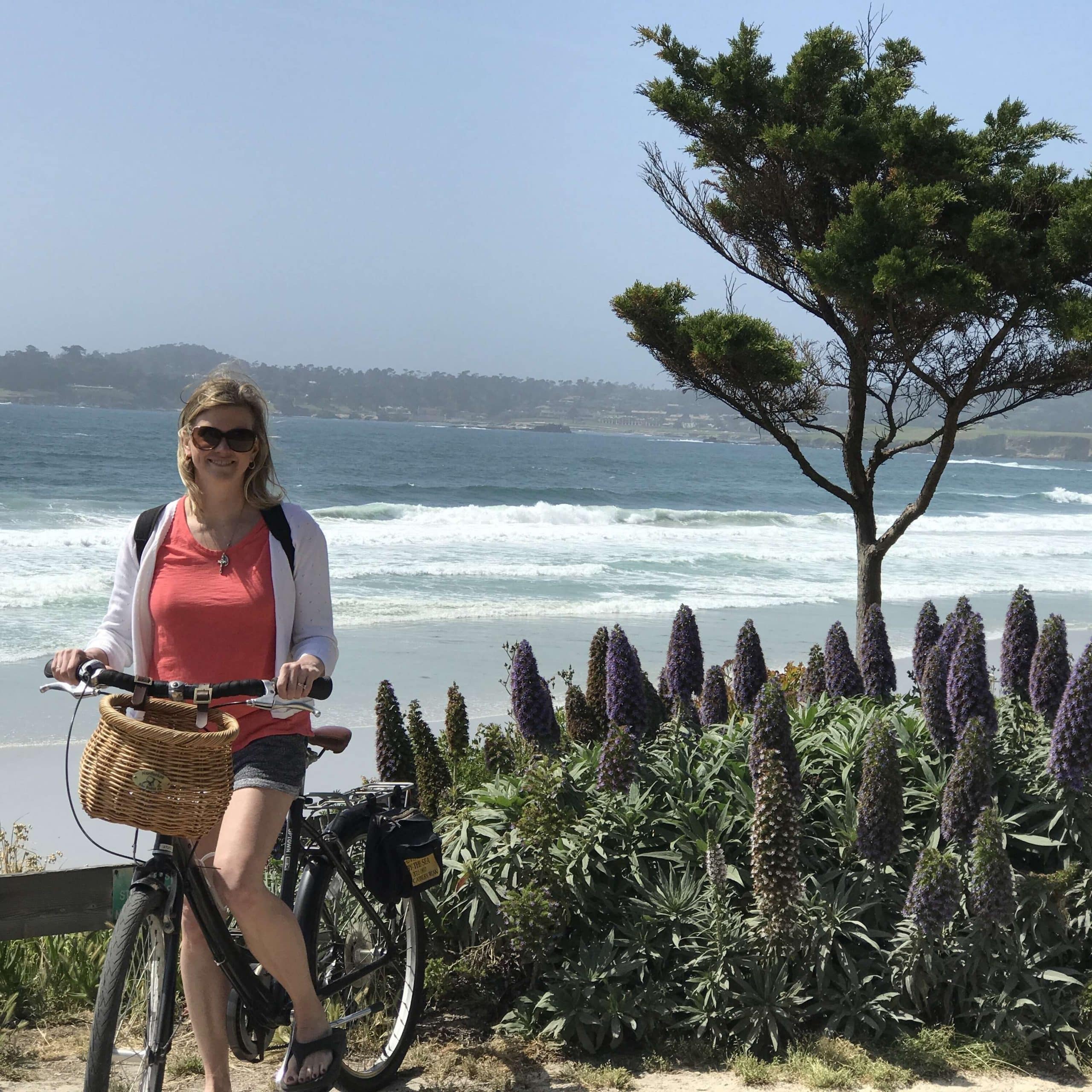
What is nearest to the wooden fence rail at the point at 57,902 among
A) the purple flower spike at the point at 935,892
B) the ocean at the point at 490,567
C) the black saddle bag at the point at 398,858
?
the black saddle bag at the point at 398,858

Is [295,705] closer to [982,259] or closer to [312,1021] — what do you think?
[312,1021]

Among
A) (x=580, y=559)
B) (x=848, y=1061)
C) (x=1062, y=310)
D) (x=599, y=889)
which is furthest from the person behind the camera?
(x=580, y=559)

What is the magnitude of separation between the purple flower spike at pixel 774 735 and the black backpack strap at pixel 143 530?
2220 mm

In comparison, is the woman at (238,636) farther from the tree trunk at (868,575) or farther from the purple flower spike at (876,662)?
the tree trunk at (868,575)

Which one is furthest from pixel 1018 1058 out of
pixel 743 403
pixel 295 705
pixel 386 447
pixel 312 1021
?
pixel 386 447

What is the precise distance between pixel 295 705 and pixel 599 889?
187 cm

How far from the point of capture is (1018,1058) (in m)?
4.00

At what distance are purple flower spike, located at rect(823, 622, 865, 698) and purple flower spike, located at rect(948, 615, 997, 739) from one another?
1051 mm

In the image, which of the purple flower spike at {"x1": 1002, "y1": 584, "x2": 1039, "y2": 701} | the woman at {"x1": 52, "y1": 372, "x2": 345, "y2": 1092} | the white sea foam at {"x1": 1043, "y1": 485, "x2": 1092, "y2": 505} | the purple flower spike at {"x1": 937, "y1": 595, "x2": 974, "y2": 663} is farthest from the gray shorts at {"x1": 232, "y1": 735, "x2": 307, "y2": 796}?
the white sea foam at {"x1": 1043, "y1": 485, "x2": 1092, "y2": 505}

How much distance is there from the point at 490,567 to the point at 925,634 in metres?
20.7

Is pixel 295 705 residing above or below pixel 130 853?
above

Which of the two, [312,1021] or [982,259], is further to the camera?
[982,259]

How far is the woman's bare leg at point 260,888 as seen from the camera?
3111mm

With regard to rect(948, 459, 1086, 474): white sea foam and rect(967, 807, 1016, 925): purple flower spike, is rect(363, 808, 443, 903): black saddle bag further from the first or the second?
rect(948, 459, 1086, 474): white sea foam
